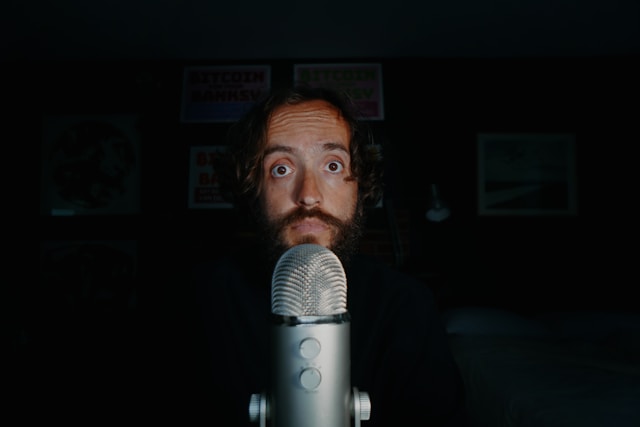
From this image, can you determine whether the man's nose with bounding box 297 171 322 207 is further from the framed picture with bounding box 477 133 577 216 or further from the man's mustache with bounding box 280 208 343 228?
the framed picture with bounding box 477 133 577 216

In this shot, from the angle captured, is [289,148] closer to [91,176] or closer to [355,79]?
[355,79]

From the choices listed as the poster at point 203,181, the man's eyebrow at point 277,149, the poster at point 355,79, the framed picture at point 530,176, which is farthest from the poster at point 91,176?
the framed picture at point 530,176

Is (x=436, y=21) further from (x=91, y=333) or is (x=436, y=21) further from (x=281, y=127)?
(x=91, y=333)

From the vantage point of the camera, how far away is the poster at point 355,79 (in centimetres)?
321

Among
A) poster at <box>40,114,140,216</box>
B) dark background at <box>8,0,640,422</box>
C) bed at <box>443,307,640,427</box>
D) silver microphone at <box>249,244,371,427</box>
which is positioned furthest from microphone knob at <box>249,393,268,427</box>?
poster at <box>40,114,140,216</box>

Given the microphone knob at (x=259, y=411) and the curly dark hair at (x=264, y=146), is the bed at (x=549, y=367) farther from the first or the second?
the microphone knob at (x=259, y=411)

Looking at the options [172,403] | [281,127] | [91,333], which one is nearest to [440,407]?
[172,403]

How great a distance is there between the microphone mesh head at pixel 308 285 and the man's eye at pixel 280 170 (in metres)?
0.49

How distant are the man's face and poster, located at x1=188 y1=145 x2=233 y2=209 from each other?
2.18 meters

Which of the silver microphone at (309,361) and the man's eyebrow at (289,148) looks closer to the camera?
the silver microphone at (309,361)

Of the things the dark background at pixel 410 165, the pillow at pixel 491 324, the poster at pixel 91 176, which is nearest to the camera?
the pillow at pixel 491 324

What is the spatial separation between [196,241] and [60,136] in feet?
4.63

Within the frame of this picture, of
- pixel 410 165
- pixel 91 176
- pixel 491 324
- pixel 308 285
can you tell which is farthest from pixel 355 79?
pixel 308 285

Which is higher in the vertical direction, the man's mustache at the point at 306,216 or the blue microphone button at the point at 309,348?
the man's mustache at the point at 306,216
